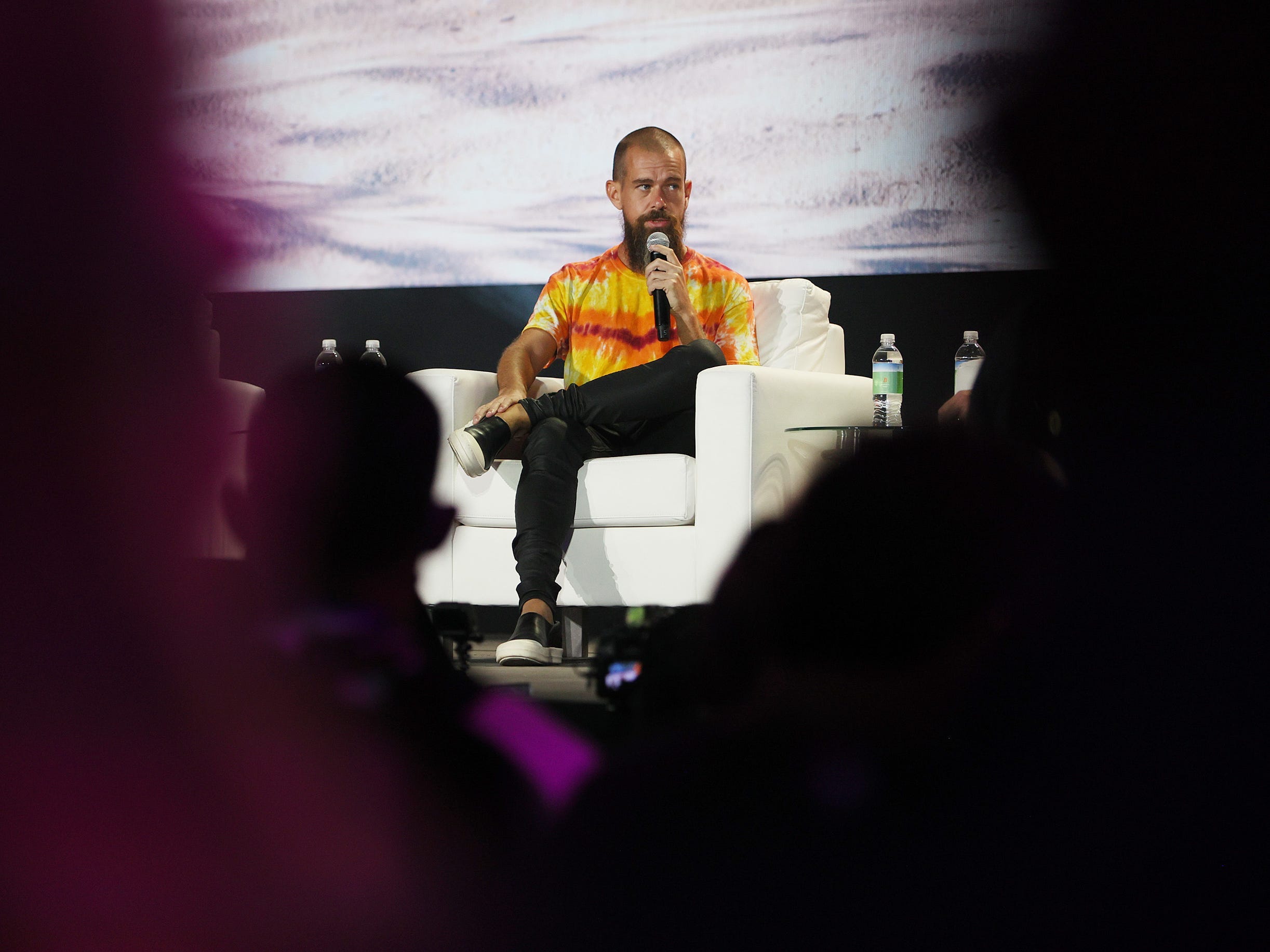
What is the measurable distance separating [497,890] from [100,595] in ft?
1.19

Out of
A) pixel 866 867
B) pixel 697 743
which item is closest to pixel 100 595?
pixel 866 867

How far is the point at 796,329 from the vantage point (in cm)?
230

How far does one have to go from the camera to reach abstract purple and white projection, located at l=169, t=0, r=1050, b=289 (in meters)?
2.89

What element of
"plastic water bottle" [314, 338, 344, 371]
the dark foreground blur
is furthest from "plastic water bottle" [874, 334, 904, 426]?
"plastic water bottle" [314, 338, 344, 371]

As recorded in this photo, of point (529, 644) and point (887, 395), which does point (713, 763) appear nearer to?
point (529, 644)

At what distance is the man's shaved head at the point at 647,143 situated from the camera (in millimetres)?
2234

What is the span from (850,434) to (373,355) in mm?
1610

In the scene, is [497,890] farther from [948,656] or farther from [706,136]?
[706,136]

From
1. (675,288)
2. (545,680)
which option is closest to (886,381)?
(675,288)

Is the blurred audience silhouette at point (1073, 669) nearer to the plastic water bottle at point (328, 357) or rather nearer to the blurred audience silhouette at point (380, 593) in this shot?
the blurred audience silhouette at point (380, 593)

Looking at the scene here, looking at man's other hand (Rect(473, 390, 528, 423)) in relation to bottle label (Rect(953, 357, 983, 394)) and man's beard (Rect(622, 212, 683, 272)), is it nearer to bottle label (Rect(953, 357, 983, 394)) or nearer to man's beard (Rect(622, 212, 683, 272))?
man's beard (Rect(622, 212, 683, 272))

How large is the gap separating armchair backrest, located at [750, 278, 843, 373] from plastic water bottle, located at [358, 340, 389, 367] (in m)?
1.17

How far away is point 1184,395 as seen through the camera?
54cm

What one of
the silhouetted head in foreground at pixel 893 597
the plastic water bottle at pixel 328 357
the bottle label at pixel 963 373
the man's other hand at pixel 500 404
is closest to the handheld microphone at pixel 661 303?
the man's other hand at pixel 500 404
